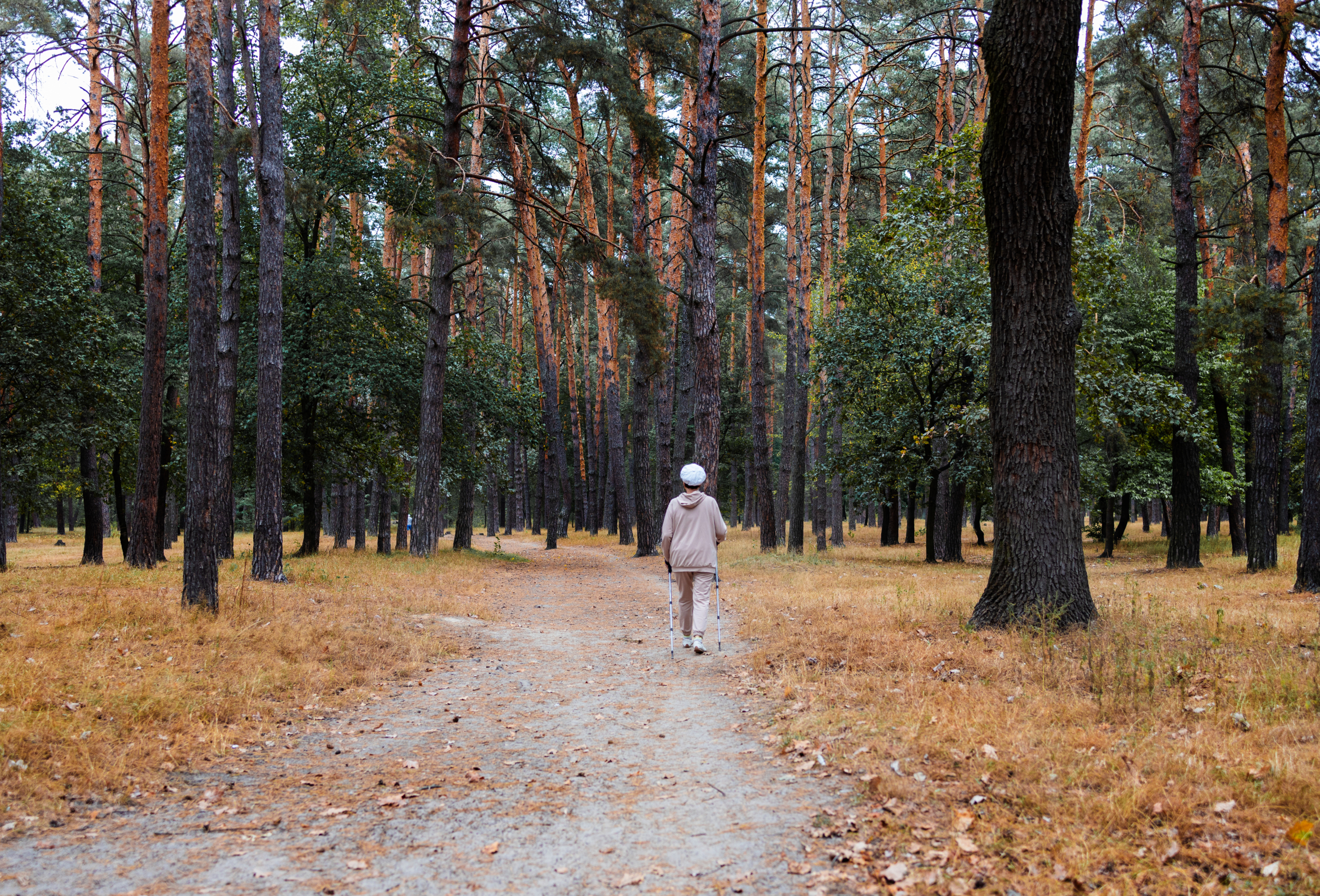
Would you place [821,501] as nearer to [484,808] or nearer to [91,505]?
[91,505]

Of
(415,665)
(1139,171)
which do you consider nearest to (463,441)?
(415,665)

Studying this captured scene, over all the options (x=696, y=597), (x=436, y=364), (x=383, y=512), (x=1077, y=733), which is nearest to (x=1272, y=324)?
(x=696, y=597)

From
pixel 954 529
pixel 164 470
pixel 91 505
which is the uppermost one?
pixel 164 470

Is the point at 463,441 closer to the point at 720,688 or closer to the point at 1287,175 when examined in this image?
the point at 720,688

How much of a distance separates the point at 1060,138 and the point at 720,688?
6312 mm

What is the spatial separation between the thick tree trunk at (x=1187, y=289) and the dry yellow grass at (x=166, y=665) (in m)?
15.3

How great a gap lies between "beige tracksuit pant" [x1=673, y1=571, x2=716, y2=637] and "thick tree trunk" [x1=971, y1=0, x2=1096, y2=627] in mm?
2796

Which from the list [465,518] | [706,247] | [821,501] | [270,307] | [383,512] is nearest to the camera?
[270,307]

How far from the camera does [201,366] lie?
9836mm

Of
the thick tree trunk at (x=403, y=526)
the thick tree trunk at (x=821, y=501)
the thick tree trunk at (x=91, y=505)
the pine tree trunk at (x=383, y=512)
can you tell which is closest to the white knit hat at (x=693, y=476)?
the thick tree trunk at (x=821, y=501)

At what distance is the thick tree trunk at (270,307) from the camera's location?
1323 centimetres

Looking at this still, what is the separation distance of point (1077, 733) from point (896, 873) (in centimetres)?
199

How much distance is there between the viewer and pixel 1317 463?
12211 mm

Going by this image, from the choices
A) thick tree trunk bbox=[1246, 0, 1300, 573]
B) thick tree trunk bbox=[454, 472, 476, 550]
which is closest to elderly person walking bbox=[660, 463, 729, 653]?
thick tree trunk bbox=[1246, 0, 1300, 573]
